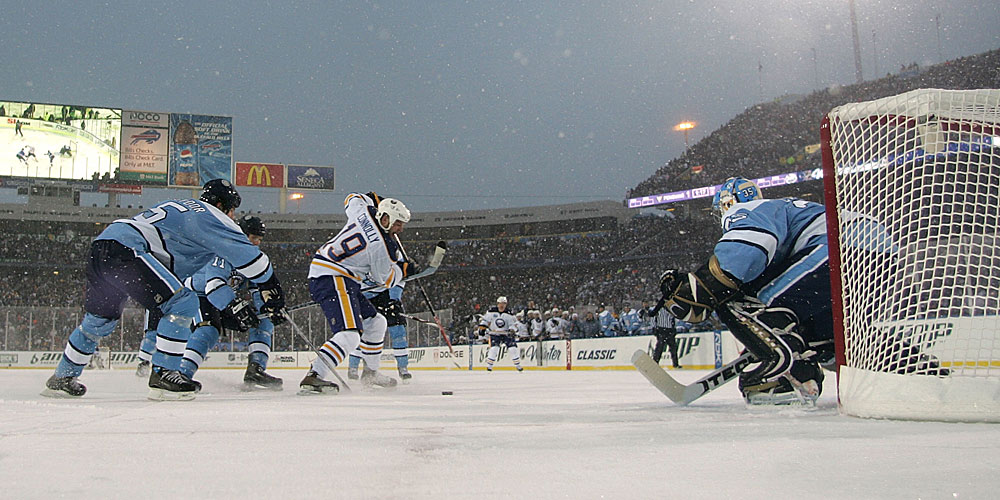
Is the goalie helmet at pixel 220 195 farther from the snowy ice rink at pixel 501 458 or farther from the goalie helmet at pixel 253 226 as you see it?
the snowy ice rink at pixel 501 458

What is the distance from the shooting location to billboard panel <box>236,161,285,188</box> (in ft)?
104

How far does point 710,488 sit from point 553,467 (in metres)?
0.34

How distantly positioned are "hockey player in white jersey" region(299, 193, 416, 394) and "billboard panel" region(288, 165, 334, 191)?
26.8m

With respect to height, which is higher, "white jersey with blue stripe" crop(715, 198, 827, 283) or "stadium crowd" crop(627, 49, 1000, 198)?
"stadium crowd" crop(627, 49, 1000, 198)

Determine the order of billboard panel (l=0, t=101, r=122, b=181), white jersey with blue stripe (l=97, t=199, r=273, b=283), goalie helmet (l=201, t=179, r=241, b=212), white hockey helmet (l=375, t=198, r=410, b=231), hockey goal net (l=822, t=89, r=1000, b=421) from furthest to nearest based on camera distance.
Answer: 1. billboard panel (l=0, t=101, r=122, b=181)
2. white hockey helmet (l=375, t=198, r=410, b=231)
3. goalie helmet (l=201, t=179, r=241, b=212)
4. white jersey with blue stripe (l=97, t=199, r=273, b=283)
5. hockey goal net (l=822, t=89, r=1000, b=421)

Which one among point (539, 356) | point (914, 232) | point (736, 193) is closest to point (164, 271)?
point (736, 193)

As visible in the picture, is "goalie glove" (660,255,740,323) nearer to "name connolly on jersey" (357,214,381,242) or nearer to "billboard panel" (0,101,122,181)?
"name connolly on jersey" (357,214,381,242)

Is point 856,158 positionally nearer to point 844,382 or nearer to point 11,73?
point 844,382

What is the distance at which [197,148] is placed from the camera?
2703 cm

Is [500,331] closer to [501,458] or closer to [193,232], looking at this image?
[193,232]

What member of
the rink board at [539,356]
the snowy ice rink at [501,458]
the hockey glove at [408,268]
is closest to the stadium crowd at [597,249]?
the rink board at [539,356]

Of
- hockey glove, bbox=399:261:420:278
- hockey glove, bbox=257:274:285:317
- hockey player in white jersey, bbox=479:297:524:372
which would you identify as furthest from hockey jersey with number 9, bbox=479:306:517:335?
hockey glove, bbox=257:274:285:317

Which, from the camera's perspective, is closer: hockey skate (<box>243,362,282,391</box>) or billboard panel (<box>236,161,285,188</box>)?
hockey skate (<box>243,362,282,391</box>)

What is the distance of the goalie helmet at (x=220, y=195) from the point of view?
15.6ft
